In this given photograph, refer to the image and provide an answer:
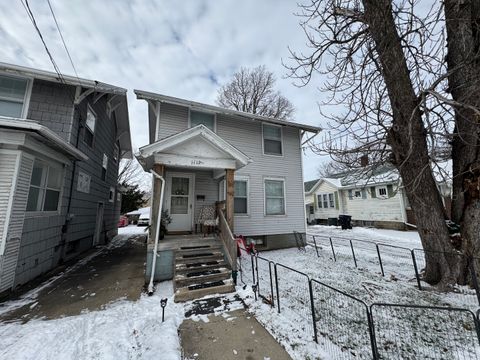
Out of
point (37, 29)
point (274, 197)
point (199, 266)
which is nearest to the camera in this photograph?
point (37, 29)

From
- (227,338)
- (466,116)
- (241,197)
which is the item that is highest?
(466,116)

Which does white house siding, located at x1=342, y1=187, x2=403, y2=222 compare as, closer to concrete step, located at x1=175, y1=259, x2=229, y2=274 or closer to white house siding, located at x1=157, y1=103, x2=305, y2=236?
white house siding, located at x1=157, y1=103, x2=305, y2=236

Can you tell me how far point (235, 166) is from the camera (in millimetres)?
6090

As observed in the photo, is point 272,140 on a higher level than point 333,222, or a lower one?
higher

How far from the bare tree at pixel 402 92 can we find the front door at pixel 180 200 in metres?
4.67

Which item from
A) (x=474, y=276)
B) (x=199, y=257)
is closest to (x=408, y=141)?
(x=474, y=276)

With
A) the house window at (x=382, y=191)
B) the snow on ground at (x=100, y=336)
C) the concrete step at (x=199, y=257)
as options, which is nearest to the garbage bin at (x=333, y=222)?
the house window at (x=382, y=191)

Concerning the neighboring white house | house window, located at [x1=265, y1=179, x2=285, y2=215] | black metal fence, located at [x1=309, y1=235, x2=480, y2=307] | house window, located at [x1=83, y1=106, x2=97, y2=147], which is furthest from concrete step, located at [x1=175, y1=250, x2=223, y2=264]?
the neighboring white house

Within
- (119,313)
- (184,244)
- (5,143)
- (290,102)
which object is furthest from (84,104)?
(290,102)

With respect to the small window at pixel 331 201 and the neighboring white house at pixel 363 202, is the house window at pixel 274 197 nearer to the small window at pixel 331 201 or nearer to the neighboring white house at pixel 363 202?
the neighboring white house at pixel 363 202

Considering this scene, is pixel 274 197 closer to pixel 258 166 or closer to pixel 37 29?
pixel 258 166

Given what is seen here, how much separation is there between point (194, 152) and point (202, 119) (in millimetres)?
2956

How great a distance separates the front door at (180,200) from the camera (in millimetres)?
7164

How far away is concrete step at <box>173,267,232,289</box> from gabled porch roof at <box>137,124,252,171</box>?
2696 mm
